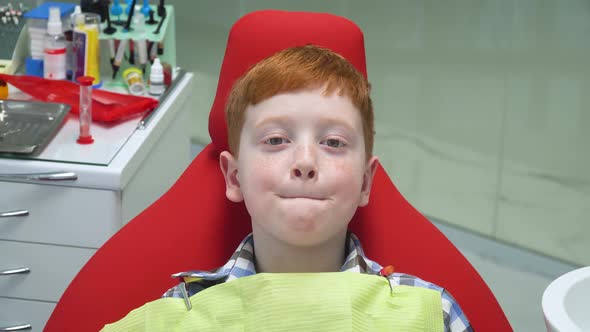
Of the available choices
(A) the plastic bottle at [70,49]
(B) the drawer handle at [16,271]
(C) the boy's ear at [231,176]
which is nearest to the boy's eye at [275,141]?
(C) the boy's ear at [231,176]

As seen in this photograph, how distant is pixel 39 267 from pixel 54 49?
0.56m

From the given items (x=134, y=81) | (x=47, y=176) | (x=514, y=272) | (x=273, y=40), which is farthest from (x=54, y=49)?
(x=514, y=272)

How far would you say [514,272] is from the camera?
297 cm

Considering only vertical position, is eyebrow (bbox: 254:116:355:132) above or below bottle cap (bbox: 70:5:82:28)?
above

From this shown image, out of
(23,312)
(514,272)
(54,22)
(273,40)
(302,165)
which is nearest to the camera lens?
(302,165)

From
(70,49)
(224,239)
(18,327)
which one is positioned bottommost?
(18,327)

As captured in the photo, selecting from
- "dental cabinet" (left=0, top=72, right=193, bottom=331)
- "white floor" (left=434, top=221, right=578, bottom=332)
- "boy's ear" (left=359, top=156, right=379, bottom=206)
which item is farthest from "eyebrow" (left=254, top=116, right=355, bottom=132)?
"white floor" (left=434, top=221, right=578, bottom=332)

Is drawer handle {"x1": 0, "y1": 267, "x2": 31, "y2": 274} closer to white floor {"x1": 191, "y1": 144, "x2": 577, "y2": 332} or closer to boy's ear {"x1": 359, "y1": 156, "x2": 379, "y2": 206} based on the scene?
boy's ear {"x1": 359, "y1": 156, "x2": 379, "y2": 206}

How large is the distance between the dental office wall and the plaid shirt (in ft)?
5.26

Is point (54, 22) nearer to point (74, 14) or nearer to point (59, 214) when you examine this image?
point (74, 14)

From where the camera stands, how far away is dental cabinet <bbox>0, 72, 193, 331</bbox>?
1974 millimetres

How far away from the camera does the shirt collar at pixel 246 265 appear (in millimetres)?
1491

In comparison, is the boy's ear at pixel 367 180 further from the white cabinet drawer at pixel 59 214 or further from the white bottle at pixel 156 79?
the white bottle at pixel 156 79

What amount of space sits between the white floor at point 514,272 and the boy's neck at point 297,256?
1340 millimetres
